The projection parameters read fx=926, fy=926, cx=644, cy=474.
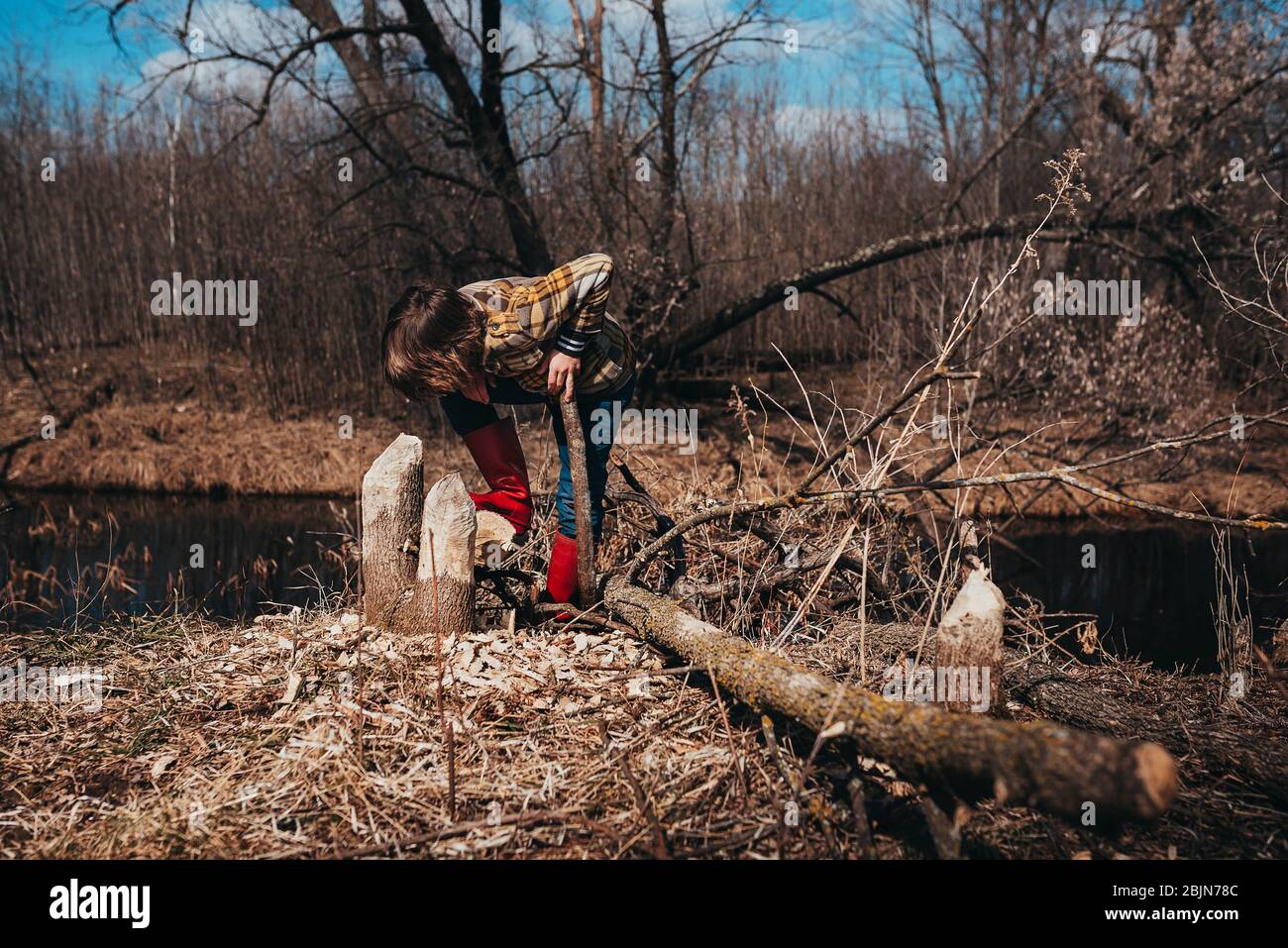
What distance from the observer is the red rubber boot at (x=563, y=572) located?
3.65 metres

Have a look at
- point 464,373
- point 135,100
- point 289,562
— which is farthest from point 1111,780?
point 135,100

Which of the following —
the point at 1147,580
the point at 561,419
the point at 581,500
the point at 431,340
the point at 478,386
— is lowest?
the point at 1147,580

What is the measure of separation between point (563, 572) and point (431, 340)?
109cm

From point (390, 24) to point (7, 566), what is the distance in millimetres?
5574

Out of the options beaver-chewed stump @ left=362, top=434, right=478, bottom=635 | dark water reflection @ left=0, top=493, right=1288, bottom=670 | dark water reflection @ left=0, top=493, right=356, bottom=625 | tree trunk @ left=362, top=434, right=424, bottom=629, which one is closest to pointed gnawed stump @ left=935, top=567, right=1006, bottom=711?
beaver-chewed stump @ left=362, top=434, right=478, bottom=635

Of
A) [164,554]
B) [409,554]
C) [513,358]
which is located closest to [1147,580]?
[513,358]

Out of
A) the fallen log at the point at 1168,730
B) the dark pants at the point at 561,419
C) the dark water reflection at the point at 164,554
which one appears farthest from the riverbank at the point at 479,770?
the dark water reflection at the point at 164,554

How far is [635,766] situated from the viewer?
263 centimetres

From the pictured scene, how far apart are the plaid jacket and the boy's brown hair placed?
3.3 inches

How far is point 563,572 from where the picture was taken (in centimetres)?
367

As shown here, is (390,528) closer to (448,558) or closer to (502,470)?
(448,558)

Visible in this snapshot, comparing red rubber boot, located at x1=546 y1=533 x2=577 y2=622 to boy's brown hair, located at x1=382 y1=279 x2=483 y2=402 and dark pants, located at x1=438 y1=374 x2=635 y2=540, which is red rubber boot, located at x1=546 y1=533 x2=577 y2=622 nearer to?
dark pants, located at x1=438 y1=374 x2=635 y2=540

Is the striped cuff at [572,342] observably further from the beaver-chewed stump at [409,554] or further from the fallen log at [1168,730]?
the fallen log at [1168,730]

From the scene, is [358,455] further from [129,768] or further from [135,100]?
[129,768]
